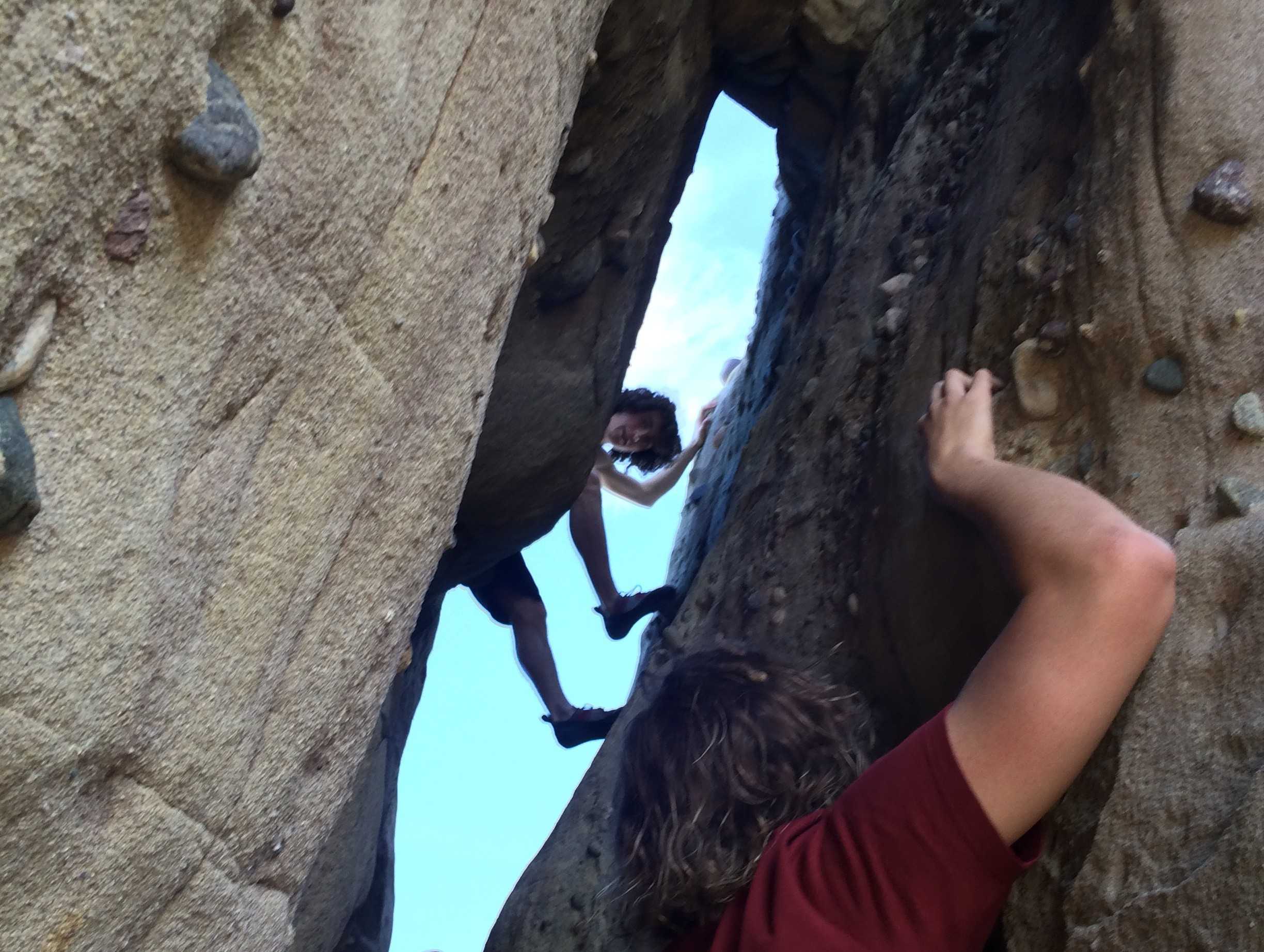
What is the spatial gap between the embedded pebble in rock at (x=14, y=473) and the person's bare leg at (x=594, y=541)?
2760 mm

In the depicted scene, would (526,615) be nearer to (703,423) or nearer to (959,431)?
(703,423)

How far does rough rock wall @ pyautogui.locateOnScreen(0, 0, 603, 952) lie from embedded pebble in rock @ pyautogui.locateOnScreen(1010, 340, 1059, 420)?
69 centimetres

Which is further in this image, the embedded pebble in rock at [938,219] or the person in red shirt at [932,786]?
the embedded pebble in rock at [938,219]

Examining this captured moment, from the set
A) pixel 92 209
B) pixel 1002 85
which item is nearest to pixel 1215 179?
pixel 1002 85

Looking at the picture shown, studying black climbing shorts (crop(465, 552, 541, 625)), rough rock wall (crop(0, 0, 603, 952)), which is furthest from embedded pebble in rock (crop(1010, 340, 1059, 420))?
black climbing shorts (crop(465, 552, 541, 625))

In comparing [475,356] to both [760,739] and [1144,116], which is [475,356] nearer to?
[760,739]

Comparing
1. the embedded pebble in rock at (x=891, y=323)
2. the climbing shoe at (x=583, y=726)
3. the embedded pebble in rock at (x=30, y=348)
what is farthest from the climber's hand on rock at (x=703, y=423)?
the embedded pebble in rock at (x=30, y=348)

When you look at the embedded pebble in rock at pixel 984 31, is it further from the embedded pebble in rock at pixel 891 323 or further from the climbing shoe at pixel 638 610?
the climbing shoe at pixel 638 610

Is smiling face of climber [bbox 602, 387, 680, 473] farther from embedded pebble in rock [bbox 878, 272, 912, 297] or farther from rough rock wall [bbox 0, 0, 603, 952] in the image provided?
rough rock wall [bbox 0, 0, 603, 952]

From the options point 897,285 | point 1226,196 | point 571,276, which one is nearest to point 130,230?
point 1226,196

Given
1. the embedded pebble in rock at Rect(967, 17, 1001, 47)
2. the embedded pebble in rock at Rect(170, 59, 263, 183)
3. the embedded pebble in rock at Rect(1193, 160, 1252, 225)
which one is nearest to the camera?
the embedded pebble in rock at Rect(170, 59, 263, 183)

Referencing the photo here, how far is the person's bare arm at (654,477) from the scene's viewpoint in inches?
162

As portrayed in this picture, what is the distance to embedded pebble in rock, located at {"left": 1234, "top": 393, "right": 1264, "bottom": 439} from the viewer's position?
121 centimetres

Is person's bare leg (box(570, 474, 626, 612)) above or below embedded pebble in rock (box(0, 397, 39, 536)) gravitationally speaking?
above
